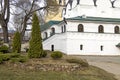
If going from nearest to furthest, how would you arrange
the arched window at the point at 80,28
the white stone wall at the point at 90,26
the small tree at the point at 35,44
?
the small tree at the point at 35,44
the white stone wall at the point at 90,26
the arched window at the point at 80,28

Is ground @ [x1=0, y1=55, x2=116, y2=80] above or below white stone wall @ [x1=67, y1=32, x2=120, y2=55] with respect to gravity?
below

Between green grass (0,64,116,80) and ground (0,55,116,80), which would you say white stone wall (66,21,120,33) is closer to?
ground (0,55,116,80)

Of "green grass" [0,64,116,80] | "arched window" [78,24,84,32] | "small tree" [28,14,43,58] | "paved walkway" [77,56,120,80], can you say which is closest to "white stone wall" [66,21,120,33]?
"arched window" [78,24,84,32]

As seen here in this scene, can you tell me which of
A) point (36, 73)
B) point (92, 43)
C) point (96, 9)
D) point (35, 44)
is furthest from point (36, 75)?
point (96, 9)

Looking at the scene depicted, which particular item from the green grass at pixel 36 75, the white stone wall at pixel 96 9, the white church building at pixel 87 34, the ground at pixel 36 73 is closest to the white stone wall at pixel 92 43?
the white church building at pixel 87 34

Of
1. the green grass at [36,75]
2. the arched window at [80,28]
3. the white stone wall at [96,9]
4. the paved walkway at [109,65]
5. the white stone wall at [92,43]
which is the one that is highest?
the white stone wall at [96,9]

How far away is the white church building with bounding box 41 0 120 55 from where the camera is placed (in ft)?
134

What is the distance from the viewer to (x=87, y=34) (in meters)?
41.4

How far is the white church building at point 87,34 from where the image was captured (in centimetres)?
4081

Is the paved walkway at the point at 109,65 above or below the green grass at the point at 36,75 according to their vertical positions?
below

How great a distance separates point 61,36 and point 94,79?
91.1 ft

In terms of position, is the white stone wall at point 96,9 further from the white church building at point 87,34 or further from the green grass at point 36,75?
the green grass at point 36,75

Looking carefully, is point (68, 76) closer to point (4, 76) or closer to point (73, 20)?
point (4, 76)

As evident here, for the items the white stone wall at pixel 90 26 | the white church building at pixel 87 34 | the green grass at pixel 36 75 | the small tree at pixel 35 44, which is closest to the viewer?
the green grass at pixel 36 75
